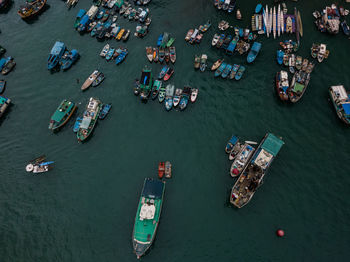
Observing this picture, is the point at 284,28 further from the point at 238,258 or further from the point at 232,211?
the point at 238,258

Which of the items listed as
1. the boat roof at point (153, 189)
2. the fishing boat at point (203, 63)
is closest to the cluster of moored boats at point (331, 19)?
the fishing boat at point (203, 63)

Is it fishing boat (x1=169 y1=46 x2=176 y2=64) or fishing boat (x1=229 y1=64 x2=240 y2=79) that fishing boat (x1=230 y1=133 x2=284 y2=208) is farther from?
fishing boat (x1=169 y1=46 x2=176 y2=64)

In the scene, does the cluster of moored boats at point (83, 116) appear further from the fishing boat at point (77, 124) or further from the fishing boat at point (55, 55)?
the fishing boat at point (55, 55)

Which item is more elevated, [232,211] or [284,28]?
[284,28]

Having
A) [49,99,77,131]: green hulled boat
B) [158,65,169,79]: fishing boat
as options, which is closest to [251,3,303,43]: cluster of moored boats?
[158,65,169,79]: fishing boat

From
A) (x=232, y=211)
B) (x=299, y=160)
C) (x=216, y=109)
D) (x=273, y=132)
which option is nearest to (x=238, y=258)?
(x=232, y=211)

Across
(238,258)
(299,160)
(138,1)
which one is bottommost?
(238,258)

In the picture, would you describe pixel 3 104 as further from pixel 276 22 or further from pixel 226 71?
pixel 276 22
